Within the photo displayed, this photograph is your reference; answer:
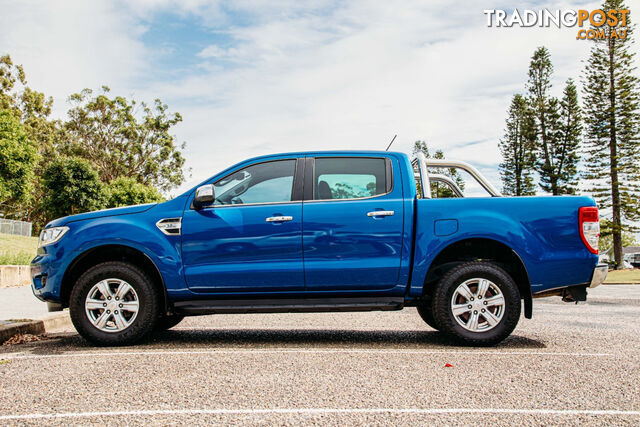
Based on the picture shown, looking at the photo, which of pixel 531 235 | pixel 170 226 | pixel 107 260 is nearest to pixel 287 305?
pixel 170 226

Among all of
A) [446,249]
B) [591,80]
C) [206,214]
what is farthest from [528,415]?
[591,80]

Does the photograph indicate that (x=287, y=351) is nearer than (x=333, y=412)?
No

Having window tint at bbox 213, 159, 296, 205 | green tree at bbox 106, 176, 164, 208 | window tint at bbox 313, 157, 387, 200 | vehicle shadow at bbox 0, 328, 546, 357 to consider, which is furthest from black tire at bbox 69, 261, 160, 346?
green tree at bbox 106, 176, 164, 208

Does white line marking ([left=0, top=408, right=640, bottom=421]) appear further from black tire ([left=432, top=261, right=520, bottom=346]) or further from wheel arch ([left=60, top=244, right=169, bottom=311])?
wheel arch ([left=60, top=244, right=169, bottom=311])

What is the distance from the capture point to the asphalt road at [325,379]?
3609mm

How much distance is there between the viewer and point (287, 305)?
594 cm

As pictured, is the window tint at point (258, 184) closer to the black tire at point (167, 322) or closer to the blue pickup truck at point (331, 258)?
the blue pickup truck at point (331, 258)

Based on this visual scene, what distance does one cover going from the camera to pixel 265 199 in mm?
6176

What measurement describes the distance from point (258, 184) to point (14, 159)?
33952mm

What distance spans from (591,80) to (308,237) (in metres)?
42.7

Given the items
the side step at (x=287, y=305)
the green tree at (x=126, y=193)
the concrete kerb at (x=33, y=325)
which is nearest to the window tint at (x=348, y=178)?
the side step at (x=287, y=305)

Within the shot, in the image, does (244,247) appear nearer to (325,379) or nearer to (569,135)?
(325,379)

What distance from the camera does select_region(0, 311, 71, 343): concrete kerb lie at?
6660 millimetres

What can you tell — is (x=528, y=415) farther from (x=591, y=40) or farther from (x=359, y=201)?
(x=591, y=40)
